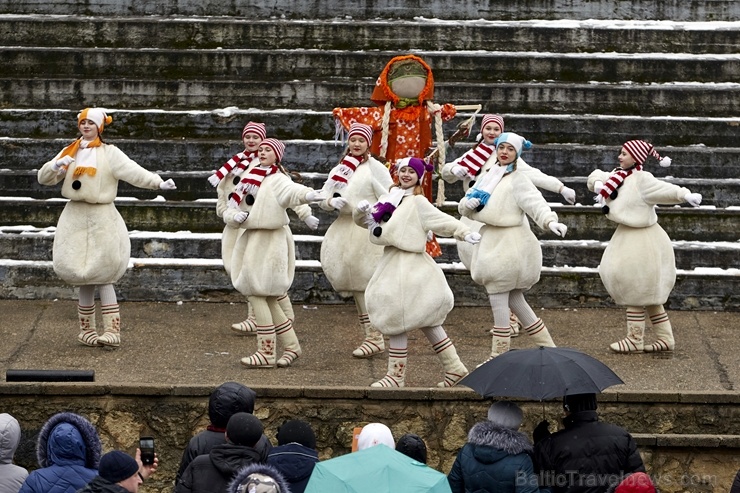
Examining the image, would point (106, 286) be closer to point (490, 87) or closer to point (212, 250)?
point (212, 250)

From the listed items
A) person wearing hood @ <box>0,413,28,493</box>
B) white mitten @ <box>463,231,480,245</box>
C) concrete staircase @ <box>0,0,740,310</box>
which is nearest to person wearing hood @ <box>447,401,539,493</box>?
person wearing hood @ <box>0,413,28,493</box>

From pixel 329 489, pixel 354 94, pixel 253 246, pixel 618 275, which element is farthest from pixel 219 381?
pixel 354 94

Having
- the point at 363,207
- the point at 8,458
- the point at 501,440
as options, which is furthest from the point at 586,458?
the point at 363,207

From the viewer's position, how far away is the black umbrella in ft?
28.7

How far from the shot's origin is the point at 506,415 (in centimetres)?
837

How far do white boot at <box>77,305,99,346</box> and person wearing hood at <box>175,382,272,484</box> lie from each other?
15.4ft

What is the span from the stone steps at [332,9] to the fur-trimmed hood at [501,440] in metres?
11.3

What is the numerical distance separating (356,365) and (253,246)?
125 centimetres

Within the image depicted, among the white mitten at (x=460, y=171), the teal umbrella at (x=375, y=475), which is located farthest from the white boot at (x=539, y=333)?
the teal umbrella at (x=375, y=475)

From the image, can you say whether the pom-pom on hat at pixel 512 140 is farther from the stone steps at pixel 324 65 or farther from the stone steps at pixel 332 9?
the stone steps at pixel 332 9

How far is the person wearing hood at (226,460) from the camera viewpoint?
25.8ft

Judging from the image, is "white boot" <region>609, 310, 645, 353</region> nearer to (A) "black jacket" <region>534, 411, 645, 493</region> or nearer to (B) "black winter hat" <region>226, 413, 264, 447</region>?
(A) "black jacket" <region>534, 411, 645, 493</region>

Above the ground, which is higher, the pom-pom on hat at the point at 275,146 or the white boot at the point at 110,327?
the pom-pom on hat at the point at 275,146

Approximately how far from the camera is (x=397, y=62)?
14.7 meters
